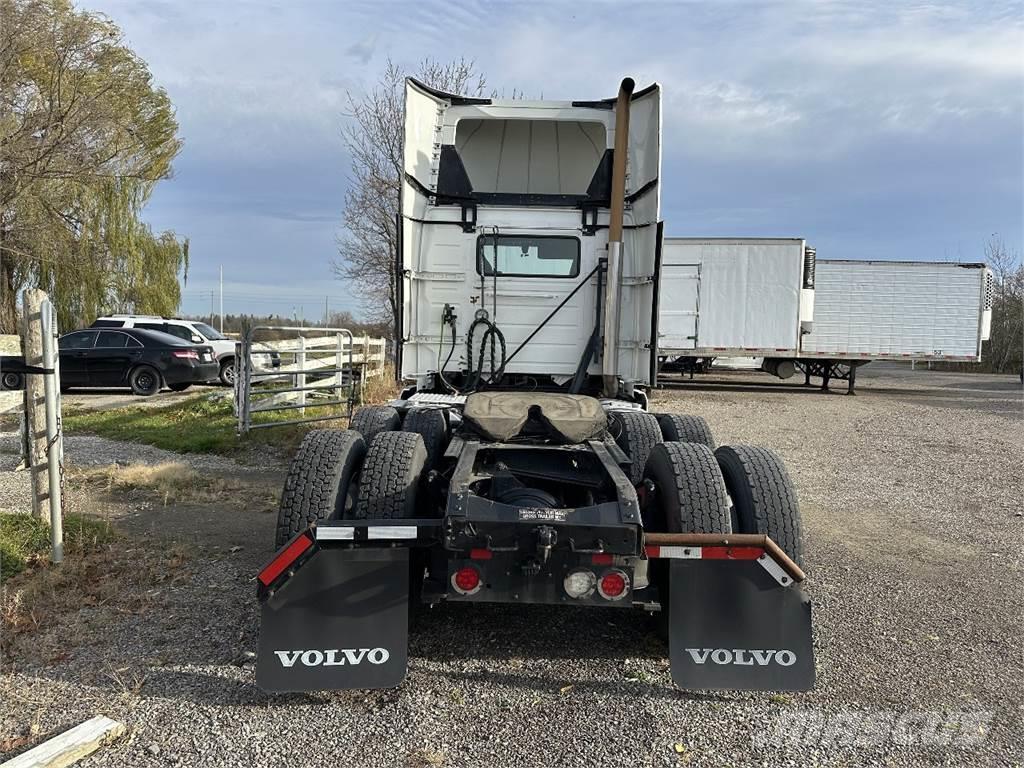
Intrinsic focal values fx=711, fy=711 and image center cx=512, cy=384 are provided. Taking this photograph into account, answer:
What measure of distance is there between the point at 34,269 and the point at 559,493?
23911 millimetres

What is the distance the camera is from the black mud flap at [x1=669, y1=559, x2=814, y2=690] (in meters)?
2.94

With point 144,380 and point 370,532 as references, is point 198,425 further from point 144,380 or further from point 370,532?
point 370,532

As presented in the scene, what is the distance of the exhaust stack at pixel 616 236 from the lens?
5980 millimetres

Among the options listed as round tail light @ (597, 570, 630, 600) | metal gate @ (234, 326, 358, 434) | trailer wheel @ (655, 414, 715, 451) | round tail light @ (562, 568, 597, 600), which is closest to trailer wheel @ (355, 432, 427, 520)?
round tail light @ (562, 568, 597, 600)

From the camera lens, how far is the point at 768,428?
12672 mm

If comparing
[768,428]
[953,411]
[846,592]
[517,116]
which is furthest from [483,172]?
[953,411]

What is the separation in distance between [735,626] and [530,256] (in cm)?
405

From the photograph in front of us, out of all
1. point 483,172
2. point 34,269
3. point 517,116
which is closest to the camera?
point 517,116

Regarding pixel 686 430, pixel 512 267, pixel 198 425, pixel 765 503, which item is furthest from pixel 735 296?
pixel 765 503

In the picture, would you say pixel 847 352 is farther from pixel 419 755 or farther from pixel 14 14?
pixel 14 14

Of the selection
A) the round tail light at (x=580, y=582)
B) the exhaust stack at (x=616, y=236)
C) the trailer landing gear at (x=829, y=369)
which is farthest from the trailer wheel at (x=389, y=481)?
the trailer landing gear at (x=829, y=369)

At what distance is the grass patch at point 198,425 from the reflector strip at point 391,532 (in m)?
6.20

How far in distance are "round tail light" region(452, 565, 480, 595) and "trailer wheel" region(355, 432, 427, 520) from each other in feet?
1.79

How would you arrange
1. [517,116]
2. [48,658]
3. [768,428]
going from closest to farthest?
[48,658]
[517,116]
[768,428]
